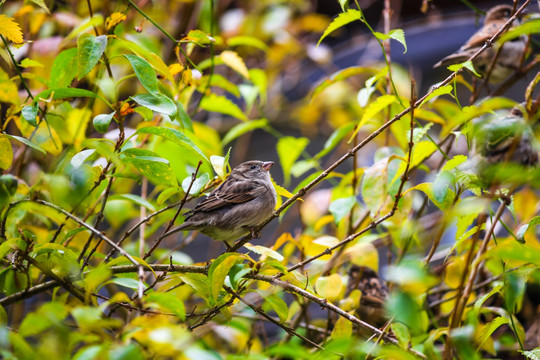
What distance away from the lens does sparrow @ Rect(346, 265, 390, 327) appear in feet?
7.54

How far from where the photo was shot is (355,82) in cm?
491

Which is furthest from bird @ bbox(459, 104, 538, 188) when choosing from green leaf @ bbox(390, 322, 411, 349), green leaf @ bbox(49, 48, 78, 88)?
green leaf @ bbox(49, 48, 78, 88)

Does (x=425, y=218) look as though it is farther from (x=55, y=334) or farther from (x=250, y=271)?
(x=55, y=334)

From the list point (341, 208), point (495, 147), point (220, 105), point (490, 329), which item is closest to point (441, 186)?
point (495, 147)

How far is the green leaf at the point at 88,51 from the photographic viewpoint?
60.1 inches

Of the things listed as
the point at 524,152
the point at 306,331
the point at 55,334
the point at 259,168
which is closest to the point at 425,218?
the point at 259,168

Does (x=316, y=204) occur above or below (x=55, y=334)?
below

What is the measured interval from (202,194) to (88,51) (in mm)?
586

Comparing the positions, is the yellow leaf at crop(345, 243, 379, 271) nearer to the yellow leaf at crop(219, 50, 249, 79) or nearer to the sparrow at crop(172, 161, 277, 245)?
the sparrow at crop(172, 161, 277, 245)

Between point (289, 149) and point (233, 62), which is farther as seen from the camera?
point (289, 149)

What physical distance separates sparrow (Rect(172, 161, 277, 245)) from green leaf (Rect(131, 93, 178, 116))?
876mm

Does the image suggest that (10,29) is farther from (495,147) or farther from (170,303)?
(495,147)

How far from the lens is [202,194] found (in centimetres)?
186

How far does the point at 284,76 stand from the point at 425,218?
93.8 inches
